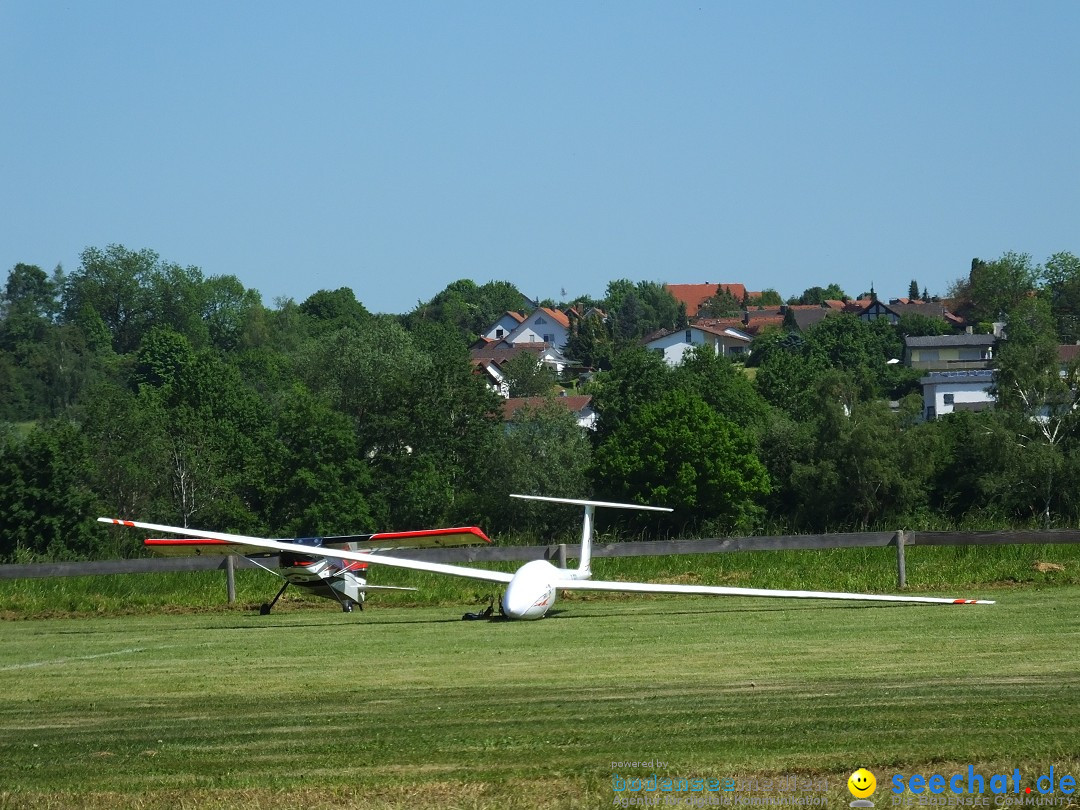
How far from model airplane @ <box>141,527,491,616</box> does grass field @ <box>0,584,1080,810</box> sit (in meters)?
3.58

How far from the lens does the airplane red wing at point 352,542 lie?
20.2 m

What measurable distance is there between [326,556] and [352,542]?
2.06 ft

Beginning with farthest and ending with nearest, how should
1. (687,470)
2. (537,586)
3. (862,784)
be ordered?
1. (687,470)
2. (537,586)
3. (862,784)

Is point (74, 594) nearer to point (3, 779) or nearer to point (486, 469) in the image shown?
point (3, 779)

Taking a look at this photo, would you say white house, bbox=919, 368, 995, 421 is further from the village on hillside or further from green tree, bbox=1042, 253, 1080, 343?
green tree, bbox=1042, 253, 1080, 343

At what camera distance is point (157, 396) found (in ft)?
283

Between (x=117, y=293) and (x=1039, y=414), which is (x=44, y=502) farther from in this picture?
(x=117, y=293)

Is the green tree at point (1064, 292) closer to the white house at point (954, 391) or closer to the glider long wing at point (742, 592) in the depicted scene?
the white house at point (954, 391)

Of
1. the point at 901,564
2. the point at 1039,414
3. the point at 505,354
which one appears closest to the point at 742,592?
the point at 901,564

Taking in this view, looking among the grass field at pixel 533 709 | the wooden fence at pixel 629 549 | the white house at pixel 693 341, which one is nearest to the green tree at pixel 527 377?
the white house at pixel 693 341

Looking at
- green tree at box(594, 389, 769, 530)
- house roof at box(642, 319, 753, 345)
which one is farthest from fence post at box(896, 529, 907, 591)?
house roof at box(642, 319, 753, 345)

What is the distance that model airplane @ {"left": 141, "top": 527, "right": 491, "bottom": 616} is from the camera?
20859 mm

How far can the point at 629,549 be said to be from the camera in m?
24.0

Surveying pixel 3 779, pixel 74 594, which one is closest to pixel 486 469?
pixel 74 594
